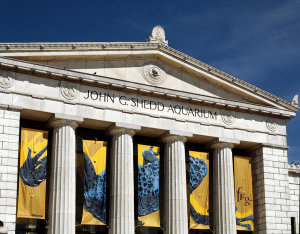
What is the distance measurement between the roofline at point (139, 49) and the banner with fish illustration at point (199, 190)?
Result: 582 centimetres

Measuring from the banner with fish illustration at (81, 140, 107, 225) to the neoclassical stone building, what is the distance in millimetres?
611

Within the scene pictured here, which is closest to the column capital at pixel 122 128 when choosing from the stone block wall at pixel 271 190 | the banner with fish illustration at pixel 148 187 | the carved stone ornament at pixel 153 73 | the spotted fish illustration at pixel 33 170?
the banner with fish illustration at pixel 148 187

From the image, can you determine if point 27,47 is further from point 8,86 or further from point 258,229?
point 258,229

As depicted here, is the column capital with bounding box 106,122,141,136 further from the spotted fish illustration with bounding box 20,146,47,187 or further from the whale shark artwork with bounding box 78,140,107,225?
the spotted fish illustration with bounding box 20,146,47,187

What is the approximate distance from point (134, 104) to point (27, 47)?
308 inches

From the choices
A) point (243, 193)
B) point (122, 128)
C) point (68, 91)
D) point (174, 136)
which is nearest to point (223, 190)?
point (243, 193)

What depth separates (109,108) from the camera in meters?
39.0

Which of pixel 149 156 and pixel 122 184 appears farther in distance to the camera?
pixel 149 156

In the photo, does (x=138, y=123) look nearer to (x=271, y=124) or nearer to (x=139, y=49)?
(x=139, y=49)

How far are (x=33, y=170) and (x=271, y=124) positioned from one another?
1814cm

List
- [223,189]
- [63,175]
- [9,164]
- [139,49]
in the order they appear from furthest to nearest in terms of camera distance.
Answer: [223,189] < [139,49] < [63,175] < [9,164]

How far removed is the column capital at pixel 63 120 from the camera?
37200 millimetres

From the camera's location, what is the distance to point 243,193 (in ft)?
141

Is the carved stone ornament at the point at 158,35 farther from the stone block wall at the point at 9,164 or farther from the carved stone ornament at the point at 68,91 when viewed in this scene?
the stone block wall at the point at 9,164
